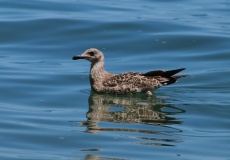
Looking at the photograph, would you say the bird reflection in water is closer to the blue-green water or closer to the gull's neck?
the blue-green water

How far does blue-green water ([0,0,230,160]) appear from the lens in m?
13.9

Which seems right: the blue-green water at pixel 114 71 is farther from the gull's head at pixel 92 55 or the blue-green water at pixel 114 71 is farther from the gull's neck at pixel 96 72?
the gull's head at pixel 92 55

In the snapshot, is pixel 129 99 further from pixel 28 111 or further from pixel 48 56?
pixel 48 56

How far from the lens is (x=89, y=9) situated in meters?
27.5

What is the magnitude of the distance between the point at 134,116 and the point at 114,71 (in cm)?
421

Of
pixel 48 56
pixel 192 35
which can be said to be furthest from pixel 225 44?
pixel 48 56

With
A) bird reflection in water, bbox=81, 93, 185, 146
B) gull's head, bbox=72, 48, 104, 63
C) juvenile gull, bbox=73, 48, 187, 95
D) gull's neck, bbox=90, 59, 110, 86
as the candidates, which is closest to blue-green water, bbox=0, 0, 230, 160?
bird reflection in water, bbox=81, 93, 185, 146

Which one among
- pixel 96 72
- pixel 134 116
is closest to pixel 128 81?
pixel 96 72

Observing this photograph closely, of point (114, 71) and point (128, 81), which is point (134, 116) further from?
point (114, 71)

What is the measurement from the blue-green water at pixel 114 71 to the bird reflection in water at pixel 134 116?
2cm

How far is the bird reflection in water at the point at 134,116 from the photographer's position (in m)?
14.7

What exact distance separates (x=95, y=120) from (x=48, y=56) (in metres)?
6.13

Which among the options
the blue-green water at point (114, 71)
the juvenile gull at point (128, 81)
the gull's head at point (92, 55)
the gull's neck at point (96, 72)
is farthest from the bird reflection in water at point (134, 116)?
the gull's head at point (92, 55)

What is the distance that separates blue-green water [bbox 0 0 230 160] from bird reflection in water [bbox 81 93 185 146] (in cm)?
2
